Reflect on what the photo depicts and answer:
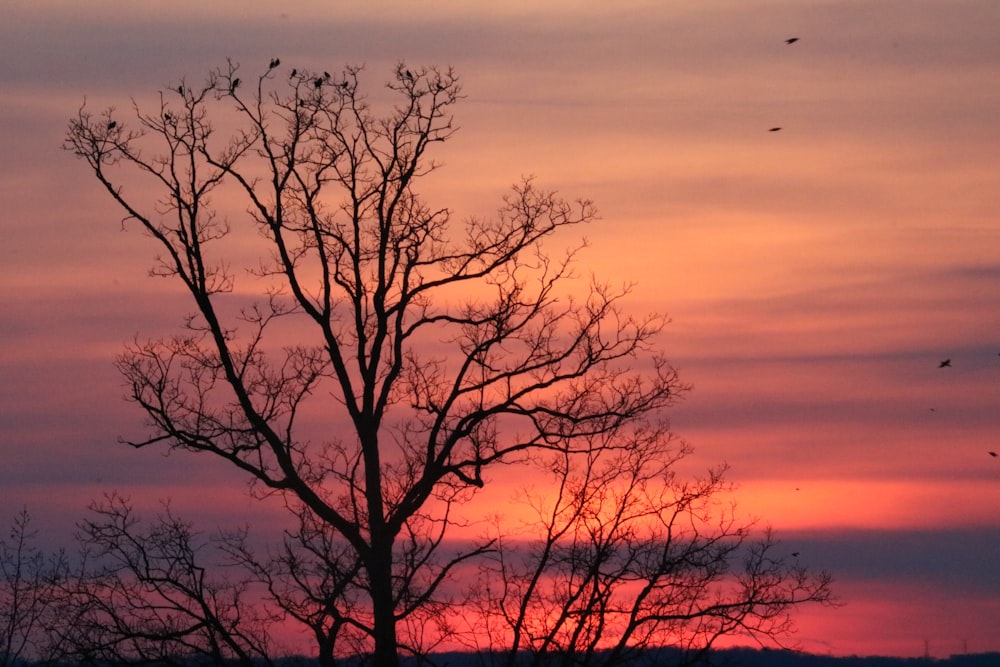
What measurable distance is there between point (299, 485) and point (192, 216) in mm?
4591

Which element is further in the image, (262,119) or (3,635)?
(3,635)

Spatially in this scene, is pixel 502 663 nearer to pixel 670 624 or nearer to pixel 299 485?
pixel 670 624

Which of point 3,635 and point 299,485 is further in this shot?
point 3,635

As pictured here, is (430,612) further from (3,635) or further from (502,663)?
(3,635)

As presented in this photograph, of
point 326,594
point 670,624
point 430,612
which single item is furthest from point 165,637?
point 670,624

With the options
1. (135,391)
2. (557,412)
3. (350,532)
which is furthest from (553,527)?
(135,391)

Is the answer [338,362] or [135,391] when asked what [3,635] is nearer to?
[135,391]

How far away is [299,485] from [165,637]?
310cm

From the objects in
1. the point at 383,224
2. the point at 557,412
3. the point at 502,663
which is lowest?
the point at 502,663

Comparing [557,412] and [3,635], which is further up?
[557,412]

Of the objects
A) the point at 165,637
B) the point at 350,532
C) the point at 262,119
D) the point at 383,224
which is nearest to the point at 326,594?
the point at 350,532

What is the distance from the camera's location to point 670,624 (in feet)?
72.8

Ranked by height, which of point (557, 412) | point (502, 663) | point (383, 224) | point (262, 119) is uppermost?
point (262, 119)

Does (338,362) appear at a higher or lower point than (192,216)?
lower
